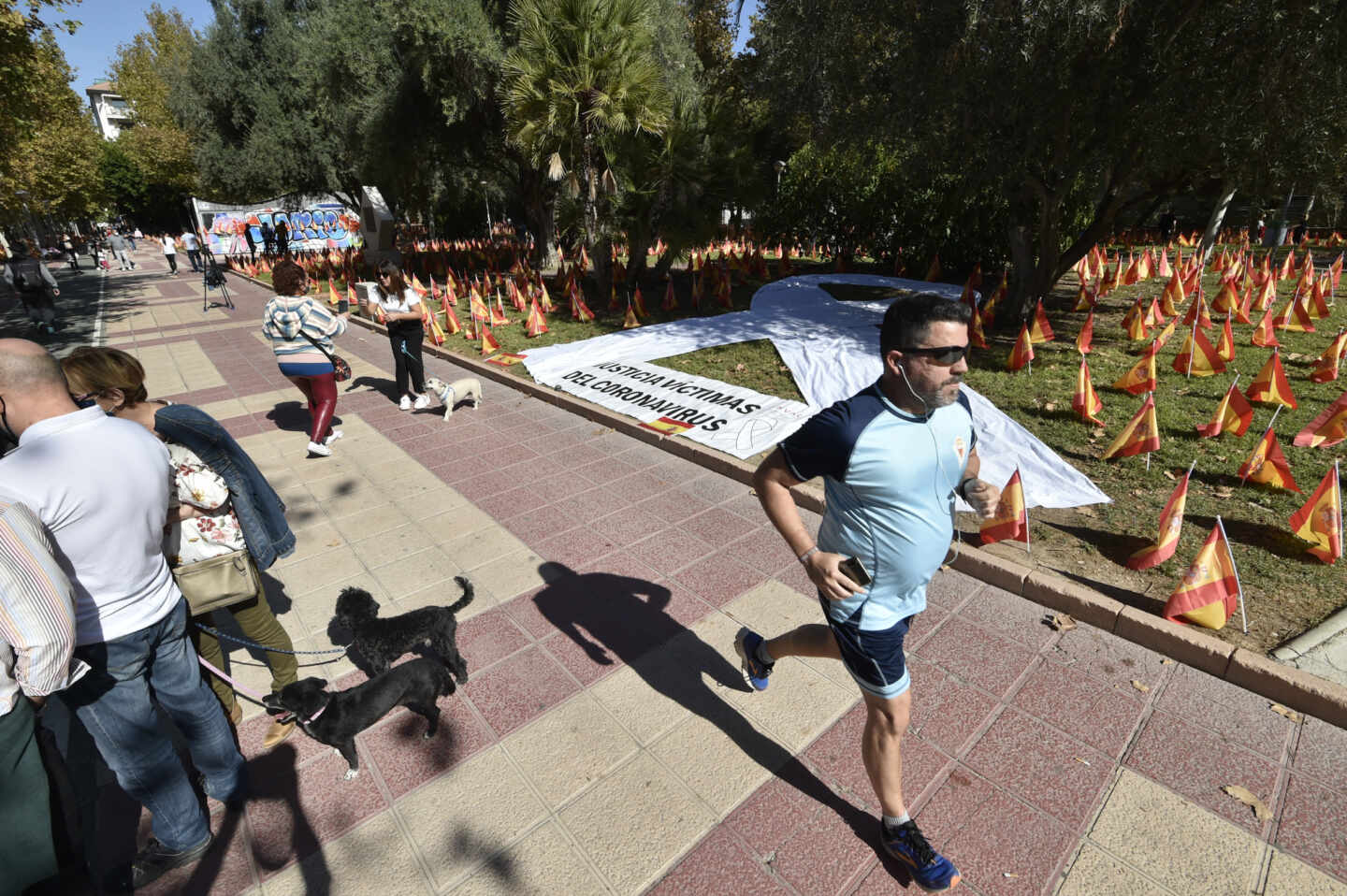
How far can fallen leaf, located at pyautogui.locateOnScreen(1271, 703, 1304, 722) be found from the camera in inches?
119

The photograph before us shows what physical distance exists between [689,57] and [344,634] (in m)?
19.7

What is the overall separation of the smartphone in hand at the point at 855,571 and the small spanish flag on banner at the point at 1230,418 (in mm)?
5674

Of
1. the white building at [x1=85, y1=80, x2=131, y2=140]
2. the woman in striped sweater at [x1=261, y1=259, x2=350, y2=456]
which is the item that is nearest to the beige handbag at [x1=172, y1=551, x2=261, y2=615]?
the woman in striped sweater at [x1=261, y1=259, x2=350, y2=456]

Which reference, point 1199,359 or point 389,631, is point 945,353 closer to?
point 389,631

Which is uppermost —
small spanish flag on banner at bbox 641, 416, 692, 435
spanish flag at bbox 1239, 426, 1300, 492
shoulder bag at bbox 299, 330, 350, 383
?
shoulder bag at bbox 299, 330, 350, 383

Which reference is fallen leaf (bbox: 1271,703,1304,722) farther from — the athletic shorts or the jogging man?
the athletic shorts

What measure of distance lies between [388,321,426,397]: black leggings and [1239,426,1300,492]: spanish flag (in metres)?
8.47

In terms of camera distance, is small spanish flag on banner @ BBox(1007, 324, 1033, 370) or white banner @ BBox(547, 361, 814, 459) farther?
small spanish flag on banner @ BBox(1007, 324, 1033, 370)

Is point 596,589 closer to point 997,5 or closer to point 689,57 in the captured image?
A: point 997,5

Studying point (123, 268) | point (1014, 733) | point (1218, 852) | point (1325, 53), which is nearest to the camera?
point (1218, 852)

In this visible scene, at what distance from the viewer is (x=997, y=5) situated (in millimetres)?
7395

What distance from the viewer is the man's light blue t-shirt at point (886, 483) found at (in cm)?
200

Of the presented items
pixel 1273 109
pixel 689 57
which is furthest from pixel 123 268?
pixel 1273 109

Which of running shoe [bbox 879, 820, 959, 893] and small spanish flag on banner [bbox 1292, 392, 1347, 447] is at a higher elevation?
small spanish flag on banner [bbox 1292, 392, 1347, 447]
